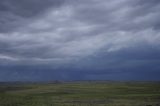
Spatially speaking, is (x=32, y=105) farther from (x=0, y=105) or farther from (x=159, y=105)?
(x=159, y=105)

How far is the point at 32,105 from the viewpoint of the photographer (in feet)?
203

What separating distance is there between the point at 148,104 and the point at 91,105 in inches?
537

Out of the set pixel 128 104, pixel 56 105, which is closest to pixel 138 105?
pixel 128 104

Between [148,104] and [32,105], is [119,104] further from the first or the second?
[32,105]

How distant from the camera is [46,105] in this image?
61.6 metres

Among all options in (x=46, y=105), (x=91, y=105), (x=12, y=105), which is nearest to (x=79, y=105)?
(x=91, y=105)

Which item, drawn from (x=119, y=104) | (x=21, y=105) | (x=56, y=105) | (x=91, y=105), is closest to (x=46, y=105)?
(x=56, y=105)

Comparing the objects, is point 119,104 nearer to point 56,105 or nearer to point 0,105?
point 56,105

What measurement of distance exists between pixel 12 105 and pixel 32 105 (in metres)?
4.99

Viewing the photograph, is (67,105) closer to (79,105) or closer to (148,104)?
(79,105)

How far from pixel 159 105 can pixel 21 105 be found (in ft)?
107

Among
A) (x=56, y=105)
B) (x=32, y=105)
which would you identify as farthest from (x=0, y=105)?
(x=56, y=105)

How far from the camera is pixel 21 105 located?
6234 cm

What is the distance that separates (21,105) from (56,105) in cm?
841
